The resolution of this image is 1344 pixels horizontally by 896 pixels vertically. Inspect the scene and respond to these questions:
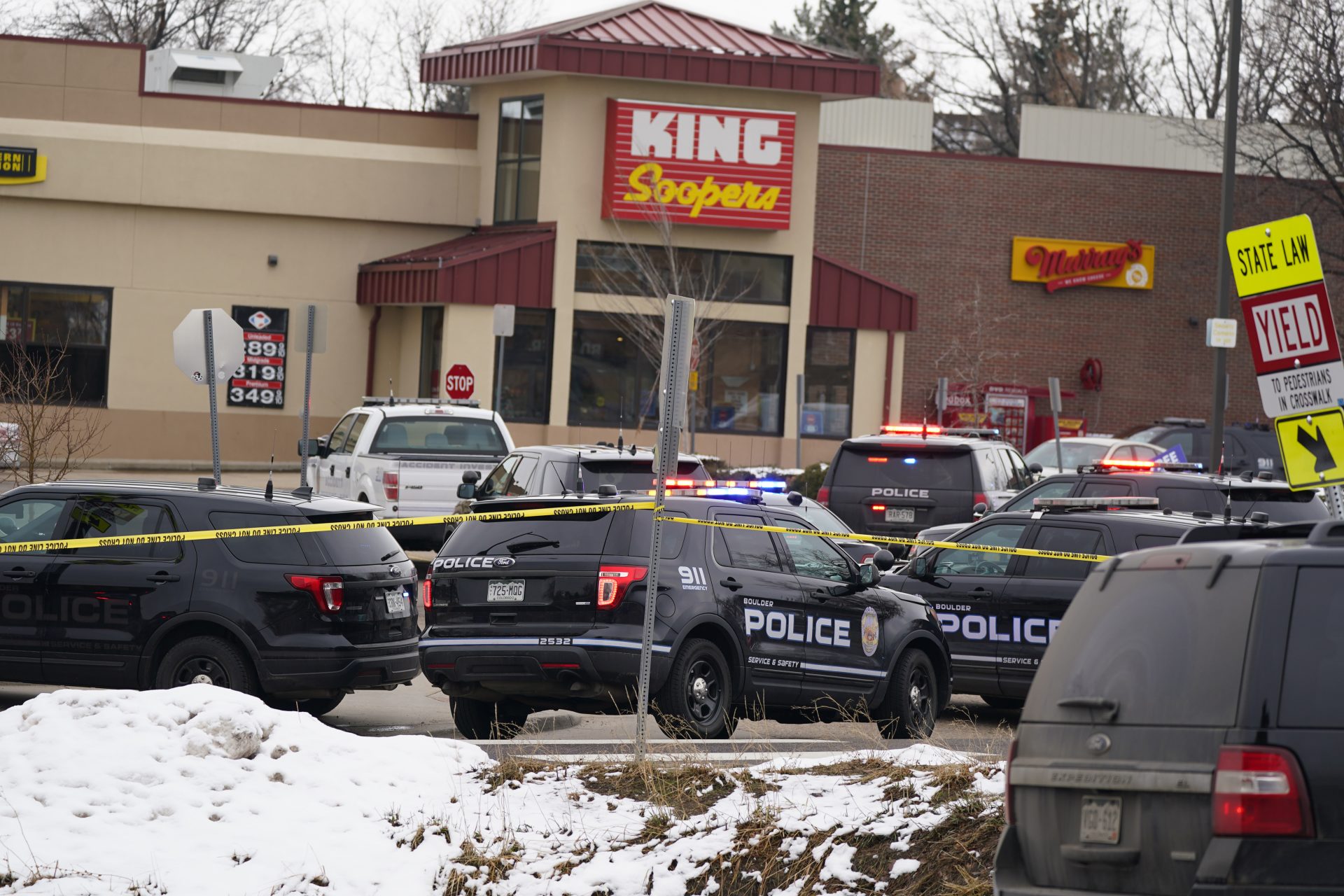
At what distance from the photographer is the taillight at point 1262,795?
479cm

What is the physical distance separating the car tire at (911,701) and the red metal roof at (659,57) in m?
20.7

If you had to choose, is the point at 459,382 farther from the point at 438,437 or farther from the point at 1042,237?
the point at 1042,237

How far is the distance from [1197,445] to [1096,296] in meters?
10.4

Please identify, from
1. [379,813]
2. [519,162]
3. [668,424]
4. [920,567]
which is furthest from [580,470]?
[519,162]

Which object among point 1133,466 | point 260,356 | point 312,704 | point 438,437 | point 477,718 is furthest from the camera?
point 260,356

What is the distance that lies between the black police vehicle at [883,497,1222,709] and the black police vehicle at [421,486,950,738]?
1.20 metres

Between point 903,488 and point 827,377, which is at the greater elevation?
point 827,377

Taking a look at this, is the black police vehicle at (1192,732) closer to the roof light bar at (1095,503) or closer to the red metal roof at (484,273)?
the roof light bar at (1095,503)

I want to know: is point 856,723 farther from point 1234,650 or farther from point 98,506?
point 1234,650

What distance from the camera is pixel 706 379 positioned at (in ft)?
108

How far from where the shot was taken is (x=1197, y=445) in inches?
1195

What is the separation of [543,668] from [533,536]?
85 centimetres

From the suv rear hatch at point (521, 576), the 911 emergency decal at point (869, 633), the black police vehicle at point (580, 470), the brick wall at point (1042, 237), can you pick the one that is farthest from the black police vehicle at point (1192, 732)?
the brick wall at point (1042, 237)

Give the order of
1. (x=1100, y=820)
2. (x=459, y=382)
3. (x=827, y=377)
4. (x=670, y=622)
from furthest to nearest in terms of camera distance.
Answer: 1. (x=827, y=377)
2. (x=459, y=382)
3. (x=670, y=622)
4. (x=1100, y=820)
